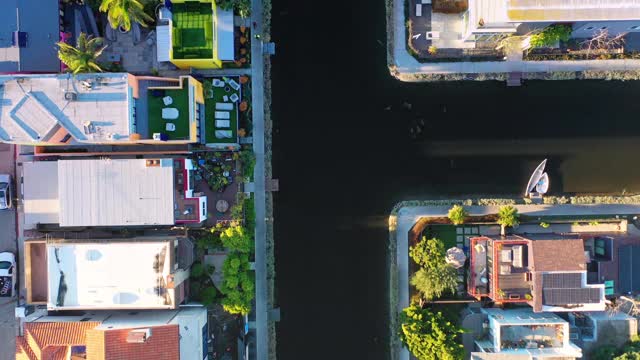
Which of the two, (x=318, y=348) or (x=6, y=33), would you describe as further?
(x=318, y=348)

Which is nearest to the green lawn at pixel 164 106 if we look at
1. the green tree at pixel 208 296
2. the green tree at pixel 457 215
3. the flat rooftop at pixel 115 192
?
the flat rooftop at pixel 115 192

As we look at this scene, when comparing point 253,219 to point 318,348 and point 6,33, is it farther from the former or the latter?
point 6,33

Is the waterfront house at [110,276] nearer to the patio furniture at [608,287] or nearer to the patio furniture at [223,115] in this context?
the patio furniture at [223,115]

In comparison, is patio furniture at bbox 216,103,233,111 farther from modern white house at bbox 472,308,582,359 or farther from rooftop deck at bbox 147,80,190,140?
modern white house at bbox 472,308,582,359

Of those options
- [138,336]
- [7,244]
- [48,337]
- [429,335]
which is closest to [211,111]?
[138,336]

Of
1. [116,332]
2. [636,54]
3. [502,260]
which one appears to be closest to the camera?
[116,332]

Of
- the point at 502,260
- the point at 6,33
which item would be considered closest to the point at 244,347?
the point at 502,260
